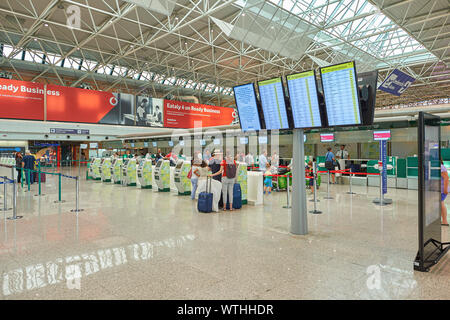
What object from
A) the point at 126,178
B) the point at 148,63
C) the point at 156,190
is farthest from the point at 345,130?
the point at 148,63

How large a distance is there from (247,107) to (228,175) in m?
2.04

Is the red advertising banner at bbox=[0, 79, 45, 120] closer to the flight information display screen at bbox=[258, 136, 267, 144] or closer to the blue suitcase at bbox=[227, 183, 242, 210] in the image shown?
the flight information display screen at bbox=[258, 136, 267, 144]

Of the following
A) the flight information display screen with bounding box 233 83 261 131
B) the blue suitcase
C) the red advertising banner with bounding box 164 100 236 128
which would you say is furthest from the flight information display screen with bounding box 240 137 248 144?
the flight information display screen with bounding box 233 83 261 131

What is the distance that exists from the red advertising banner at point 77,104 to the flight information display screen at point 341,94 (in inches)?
602

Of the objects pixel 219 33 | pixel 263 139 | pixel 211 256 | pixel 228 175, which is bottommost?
pixel 211 256

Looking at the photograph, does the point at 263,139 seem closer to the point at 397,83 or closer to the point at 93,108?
the point at 397,83

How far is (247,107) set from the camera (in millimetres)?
5316

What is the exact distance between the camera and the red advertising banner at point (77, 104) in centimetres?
1535

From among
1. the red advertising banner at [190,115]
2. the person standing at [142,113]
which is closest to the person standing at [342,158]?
the red advertising banner at [190,115]

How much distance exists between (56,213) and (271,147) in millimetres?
12052

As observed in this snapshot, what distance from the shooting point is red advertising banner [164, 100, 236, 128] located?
65.6ft

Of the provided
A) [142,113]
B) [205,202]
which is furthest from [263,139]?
[205,202]

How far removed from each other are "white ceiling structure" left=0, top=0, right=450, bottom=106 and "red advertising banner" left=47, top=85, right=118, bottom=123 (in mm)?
2850

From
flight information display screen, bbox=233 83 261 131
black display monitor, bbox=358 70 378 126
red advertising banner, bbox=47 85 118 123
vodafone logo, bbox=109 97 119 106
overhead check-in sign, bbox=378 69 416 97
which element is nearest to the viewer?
black display monitor, bbox=358 70 378 126
